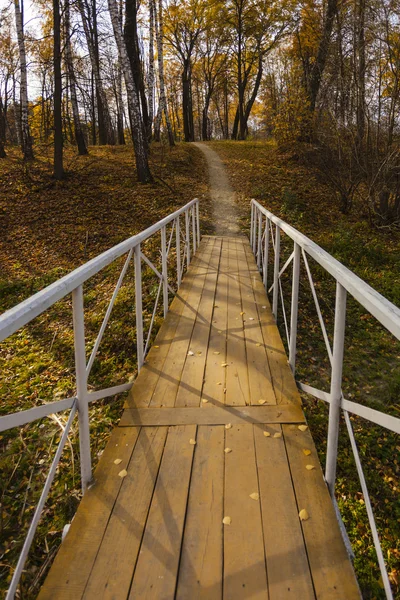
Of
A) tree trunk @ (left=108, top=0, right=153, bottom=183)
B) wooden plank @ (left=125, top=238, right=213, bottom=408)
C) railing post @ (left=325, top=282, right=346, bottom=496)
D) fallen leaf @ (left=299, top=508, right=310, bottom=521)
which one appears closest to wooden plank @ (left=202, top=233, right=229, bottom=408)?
wooden plank @ (left=125, top=238, right=213, bottom=408)

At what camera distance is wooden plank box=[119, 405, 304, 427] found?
237cm

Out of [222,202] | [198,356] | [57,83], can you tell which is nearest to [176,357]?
[198,356]

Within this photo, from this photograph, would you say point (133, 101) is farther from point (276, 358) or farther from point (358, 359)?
point (276, 358)

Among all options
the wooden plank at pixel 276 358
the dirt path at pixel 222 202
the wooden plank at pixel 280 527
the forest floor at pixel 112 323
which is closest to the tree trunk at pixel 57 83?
the forest floor at pixel 112 323

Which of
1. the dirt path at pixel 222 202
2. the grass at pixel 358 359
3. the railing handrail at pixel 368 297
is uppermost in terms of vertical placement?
the dirt path at pixel 222 202

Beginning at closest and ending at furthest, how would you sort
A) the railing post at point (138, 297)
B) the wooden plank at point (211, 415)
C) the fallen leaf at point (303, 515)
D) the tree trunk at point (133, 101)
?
the fallen leaf at point (303, 515) < the wooden plank at point (211, 415) < the railing post at point (138, 297) < the tree trunk at point (133, 101)

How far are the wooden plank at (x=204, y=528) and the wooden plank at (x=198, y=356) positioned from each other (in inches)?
19.2

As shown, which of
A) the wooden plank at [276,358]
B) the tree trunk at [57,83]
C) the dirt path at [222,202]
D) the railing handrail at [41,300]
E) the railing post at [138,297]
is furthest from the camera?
the tree trunk at [57,83]

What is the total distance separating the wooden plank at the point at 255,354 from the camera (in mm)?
2689

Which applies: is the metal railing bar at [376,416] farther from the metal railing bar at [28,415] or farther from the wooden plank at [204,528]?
the metal railing bar at [28,415]

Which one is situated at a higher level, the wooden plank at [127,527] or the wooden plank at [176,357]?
the wooden plank at [176,357]

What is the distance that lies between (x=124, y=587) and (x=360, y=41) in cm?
953

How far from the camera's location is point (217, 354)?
3.32m

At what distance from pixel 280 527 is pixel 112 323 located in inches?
155
